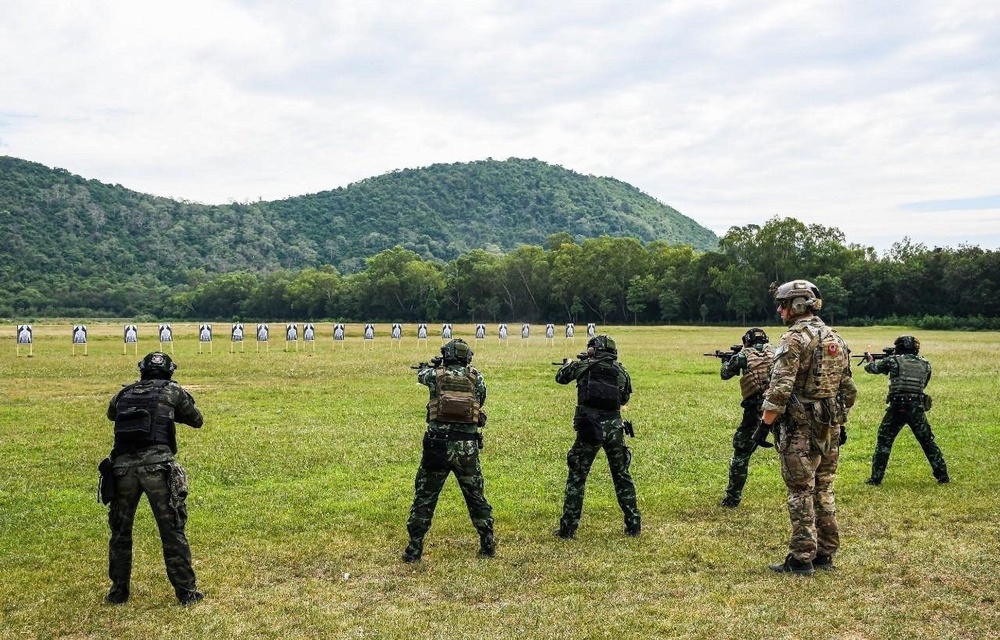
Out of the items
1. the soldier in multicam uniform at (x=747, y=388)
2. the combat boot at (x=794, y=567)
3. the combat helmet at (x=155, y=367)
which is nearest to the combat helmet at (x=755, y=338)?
the soldier in multicam uniform at (x=747, y=388)

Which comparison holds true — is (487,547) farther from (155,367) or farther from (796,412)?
(155,367)

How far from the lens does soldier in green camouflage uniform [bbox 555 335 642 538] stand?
9.70 m

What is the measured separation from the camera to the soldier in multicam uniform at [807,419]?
8.34 metres

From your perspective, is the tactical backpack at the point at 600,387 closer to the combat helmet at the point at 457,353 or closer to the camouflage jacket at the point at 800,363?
the combat helmet at the point at 457,353

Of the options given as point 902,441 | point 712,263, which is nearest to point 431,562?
point 902,441

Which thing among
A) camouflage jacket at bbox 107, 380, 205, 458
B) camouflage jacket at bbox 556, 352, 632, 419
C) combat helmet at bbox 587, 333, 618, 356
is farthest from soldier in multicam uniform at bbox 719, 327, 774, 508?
camouflage jacket at bbox 107, 380, 205, 458

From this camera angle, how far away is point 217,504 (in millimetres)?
11820

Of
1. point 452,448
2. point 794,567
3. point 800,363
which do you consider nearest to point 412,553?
point 452,448

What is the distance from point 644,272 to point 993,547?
108262mm

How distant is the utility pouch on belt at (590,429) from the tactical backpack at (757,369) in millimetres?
2626

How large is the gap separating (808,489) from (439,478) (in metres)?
4.25

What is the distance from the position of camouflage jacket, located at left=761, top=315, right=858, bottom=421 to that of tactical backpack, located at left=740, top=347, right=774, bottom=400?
7.53ft

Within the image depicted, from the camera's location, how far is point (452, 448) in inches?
353

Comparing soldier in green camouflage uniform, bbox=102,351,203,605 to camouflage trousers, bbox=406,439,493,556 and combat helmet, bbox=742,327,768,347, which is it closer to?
camouflage trousers, bbox=406,439,493,556
